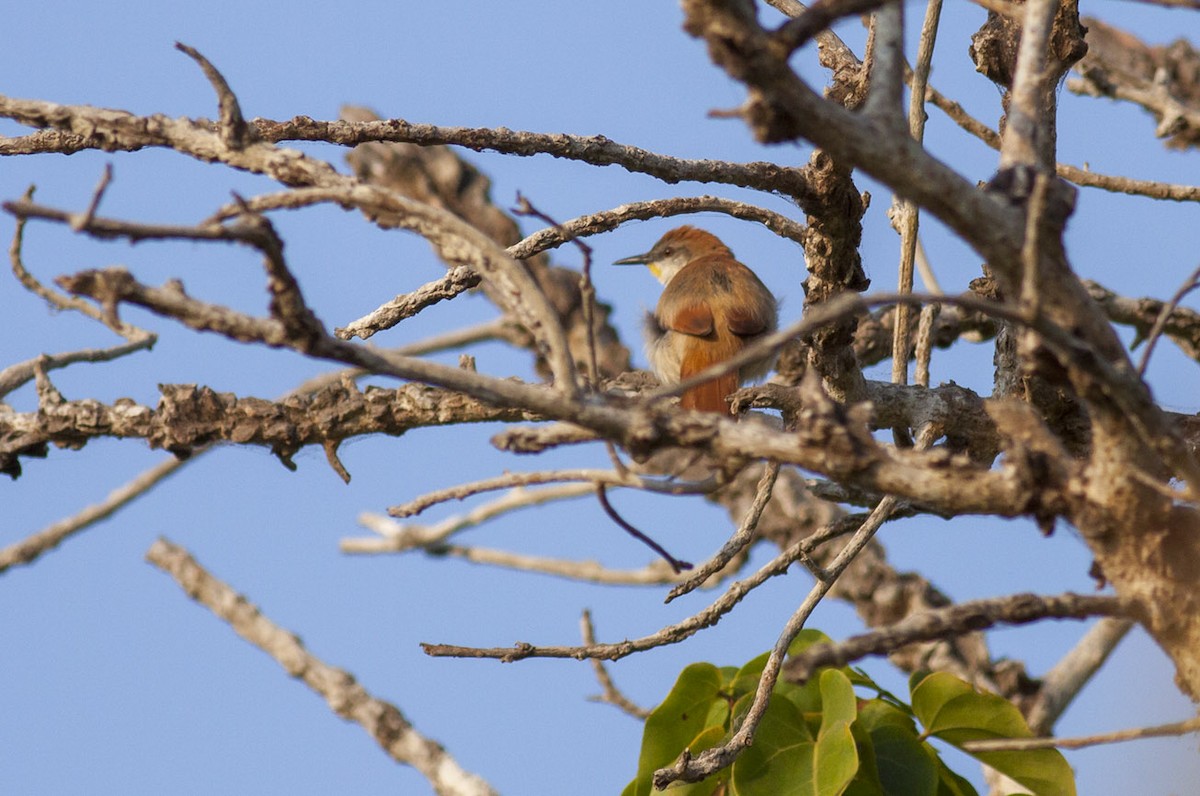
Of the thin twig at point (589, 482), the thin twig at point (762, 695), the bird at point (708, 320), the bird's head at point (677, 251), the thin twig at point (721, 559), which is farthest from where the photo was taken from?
the bird's head at point (677, 251)

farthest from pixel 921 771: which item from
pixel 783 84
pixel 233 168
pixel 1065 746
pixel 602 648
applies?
pixel 233 168

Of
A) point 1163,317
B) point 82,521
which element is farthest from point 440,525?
point 1163,317

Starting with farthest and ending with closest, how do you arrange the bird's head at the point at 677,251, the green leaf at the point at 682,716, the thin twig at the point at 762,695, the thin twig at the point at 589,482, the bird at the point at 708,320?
the bird's head at the point at 677,251 < the bird at the point at 708,320 < the green leaf at the point at 682,716 < the thin twig at the point at 762,695 < the thin twig at the point at 589,482

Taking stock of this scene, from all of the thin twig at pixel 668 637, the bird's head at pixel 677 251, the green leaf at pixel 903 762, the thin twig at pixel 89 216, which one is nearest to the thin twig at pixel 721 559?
the thin twig at pixel 668 637

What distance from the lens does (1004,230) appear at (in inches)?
64.3

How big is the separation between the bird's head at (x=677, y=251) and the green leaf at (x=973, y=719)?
180 inches

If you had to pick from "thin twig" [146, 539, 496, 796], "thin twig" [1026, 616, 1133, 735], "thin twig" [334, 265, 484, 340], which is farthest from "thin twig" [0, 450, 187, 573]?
"thin twig" [1026, 616, 1133, 735]

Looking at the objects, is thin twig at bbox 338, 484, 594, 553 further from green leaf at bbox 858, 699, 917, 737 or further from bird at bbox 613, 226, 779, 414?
green leaf at bbox 858, 699, 917, 737

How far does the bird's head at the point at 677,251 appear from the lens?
23.9 ft

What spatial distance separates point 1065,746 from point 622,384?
2.44 metres

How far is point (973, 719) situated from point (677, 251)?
502cm

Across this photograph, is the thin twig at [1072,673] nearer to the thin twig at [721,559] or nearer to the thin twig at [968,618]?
the thin twig at [721,559]

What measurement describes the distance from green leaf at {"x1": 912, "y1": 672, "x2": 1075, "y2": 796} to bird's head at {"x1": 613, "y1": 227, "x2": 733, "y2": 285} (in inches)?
180

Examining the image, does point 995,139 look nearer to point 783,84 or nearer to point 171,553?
point 783,84
